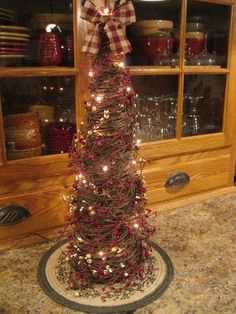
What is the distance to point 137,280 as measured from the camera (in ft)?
2.99

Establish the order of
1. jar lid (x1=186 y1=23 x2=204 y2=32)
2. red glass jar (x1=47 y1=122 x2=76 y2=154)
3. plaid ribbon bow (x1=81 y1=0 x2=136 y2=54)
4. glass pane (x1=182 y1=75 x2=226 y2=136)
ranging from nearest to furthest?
plaid ribbon bow (x1=81 y1=0 x2=136 y2=54)
red glass jar (x1=47 y1=122 x2=76 y2=154)
jar lid (x1=186 y1=23 x2=204 y2=32)
glass pane (x1=182 y1=75 x2=226 y2=136)

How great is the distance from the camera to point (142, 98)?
135cm

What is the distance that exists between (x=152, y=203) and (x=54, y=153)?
0.47 meters

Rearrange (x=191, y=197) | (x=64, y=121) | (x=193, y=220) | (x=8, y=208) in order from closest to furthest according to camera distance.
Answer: (x=8, y=208), (x=64, y=121), (x=193, y=220), (x=191, y=197)

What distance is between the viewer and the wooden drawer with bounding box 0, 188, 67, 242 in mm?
1074

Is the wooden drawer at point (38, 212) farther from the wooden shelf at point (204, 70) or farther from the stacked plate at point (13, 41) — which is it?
the wooden shelf at point (204, 70)

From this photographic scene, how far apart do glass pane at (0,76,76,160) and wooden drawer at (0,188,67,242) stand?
14 centimetres

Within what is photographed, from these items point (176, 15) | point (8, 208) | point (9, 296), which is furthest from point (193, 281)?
point (176, 15)

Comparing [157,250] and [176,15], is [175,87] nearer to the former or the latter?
[176,15]

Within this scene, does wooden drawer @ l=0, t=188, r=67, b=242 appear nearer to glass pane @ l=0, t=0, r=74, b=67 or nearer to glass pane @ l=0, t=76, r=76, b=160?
glass pane @ l=0, t=76, r=76, b=160

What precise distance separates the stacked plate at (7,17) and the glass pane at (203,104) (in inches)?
28.2

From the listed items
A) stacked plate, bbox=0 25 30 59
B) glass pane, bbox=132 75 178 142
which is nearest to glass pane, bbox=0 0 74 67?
stacked plate, bbox=0 25 30 59

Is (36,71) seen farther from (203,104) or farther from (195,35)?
(203,104)

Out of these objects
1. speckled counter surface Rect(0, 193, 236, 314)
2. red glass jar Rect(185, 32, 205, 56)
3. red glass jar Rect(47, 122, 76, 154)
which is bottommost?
speckled counter surface Rect(0, 193, 236, 314)
